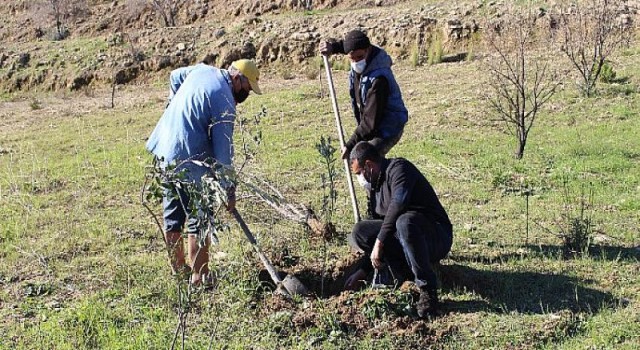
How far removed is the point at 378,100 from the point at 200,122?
1.26 meters

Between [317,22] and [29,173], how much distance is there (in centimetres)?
1207

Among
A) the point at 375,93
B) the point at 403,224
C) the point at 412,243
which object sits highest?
the point at 375,93

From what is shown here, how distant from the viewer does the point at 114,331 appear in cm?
427

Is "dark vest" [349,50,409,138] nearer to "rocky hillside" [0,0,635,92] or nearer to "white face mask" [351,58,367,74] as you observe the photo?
"white face mask" [351,58,367,74]

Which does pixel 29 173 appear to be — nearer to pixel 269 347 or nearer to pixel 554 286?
pixel 269 347

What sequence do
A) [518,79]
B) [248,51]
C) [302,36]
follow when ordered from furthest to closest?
1. [248,51]
2. [302,36]
3. [518,79]

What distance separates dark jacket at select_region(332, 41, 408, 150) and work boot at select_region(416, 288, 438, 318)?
4.13 feet

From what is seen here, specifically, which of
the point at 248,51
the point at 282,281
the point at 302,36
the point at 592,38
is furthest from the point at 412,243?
the point at 248,51

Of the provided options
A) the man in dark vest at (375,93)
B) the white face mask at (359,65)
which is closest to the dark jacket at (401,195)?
the man in dark vest at (375,93)

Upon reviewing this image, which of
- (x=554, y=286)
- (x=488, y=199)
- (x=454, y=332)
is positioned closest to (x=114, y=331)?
(x=454, y=332)

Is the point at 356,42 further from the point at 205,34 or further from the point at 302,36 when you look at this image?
the point at 205,34

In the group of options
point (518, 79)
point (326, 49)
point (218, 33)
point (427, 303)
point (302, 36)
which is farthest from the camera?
point (218, 33)

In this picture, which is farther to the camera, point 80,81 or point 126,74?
point 80,81

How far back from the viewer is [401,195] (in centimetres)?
442
